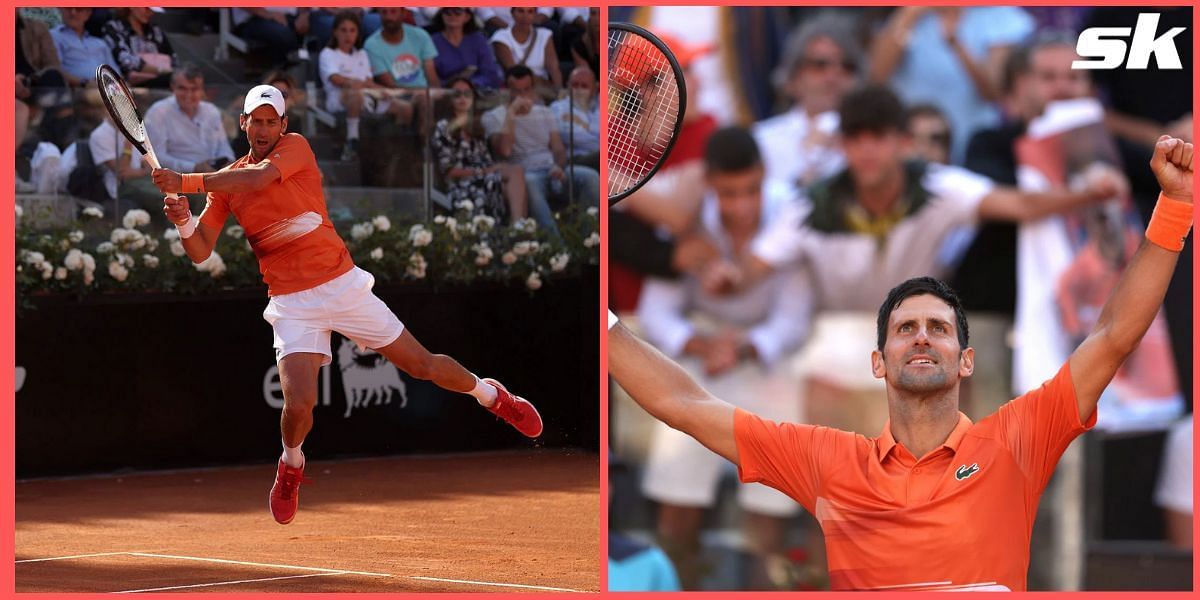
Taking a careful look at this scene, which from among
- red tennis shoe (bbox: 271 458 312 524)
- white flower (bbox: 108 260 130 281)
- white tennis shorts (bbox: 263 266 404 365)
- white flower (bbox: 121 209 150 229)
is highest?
white flower (bbox: 121 209 150 229)

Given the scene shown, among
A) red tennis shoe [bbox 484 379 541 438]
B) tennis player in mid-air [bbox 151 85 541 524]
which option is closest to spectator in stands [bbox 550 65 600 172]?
red tennis shoe [bbox 484 379 541 438]

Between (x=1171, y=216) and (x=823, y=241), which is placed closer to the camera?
(x=1171, y=216)

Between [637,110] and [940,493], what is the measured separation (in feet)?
4.55

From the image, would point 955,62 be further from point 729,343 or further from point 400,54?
point 400,54

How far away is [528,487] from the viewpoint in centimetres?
936

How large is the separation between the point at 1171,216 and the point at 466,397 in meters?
→ 6.47

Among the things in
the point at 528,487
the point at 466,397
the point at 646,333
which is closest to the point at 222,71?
the point at 466,397

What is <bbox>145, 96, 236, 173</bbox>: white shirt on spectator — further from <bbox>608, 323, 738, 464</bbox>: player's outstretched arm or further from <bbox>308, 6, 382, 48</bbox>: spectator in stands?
<bbox>608, 323, 738, 464</bbox>: player's outstretched arm

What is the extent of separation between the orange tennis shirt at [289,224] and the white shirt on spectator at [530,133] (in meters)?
4.33

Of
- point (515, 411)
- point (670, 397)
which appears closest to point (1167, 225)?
point (670, 397)

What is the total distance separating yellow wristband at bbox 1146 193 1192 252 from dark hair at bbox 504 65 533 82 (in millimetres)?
6513

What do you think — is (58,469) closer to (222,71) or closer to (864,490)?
(222,71)

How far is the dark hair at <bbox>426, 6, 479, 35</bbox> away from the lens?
1068 cm

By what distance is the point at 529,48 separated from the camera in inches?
429
